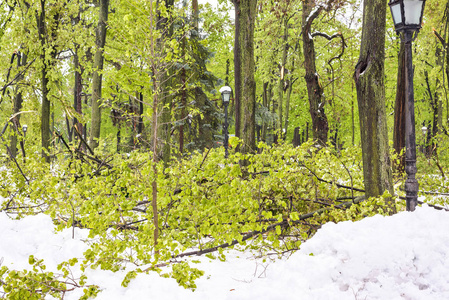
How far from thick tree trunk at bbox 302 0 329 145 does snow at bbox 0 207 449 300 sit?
9.13 m

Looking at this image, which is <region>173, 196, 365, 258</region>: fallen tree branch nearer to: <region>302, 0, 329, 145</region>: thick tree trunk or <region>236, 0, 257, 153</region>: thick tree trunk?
<region>236, 0, 257, 153</region>: thick tree trunk

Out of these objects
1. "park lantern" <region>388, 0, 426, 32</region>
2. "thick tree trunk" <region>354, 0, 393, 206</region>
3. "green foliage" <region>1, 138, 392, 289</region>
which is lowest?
"green foliage" <region>1, 138, 392, 289</region>

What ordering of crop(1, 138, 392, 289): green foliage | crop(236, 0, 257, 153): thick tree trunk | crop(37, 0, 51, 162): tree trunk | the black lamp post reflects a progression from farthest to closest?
1. crop(37, 0, 51, 162): tree trunk
2. crop(236, 0, 257, 153): thick tree trunk
3. the black lamp post
4. crop(1, 138, 392, 289): green foliage

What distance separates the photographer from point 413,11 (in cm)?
627

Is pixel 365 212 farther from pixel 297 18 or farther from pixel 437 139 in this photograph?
pixel 297 18

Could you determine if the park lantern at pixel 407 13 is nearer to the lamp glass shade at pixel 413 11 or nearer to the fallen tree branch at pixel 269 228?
the lamp glass shade at pixel 413 11

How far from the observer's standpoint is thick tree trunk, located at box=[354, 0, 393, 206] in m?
5.75

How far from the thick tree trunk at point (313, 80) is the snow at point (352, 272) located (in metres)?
9.13

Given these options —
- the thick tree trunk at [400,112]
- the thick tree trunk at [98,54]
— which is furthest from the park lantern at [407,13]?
the thick tree trunk at [98,54]

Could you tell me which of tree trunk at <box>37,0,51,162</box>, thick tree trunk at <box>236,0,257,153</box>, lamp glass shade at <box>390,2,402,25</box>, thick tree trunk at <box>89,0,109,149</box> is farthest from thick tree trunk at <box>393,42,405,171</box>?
tree trunk at <box>37,0,51,162</box>

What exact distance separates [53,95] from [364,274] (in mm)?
8838

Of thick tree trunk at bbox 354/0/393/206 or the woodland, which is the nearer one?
the woodland

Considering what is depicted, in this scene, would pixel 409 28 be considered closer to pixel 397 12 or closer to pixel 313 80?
pixel 397 12

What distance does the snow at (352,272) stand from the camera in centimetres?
338
